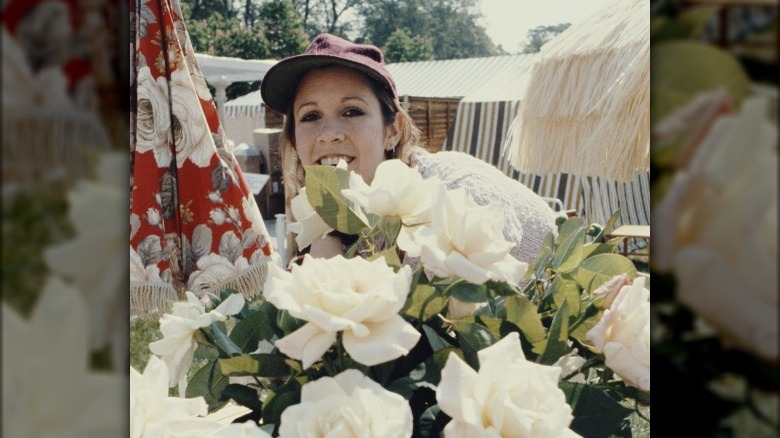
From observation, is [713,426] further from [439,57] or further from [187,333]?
[439,57]

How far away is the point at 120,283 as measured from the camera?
126 mm

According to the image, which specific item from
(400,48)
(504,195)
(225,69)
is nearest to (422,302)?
(504,195)

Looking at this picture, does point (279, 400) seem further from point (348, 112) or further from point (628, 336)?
point (348, 112)

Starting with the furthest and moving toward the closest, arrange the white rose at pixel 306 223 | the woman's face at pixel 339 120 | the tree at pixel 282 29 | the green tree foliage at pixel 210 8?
the green tree foliage at pixel 210 8 < the tree at pixel 282 29 < the woman's face at pixel 339 120 < the white rose at pixel 306 223

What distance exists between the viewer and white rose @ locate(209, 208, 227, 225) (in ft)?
7.19

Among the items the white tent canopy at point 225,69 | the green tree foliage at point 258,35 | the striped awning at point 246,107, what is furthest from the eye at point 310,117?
the green tree foliage at point 258,35

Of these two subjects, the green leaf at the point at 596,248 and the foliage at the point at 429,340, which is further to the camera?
the green leaf at the point at 596,248

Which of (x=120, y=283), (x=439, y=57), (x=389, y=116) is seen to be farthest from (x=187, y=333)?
(x=439, y=57)

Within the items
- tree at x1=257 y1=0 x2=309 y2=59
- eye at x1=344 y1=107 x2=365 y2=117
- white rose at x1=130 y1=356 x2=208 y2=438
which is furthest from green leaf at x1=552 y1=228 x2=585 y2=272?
tree at x1=257 y1=0 x2=309 y2=59

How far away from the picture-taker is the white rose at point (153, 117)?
2094mm

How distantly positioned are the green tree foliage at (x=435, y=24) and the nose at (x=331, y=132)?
23.1 meters

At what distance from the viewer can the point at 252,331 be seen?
59cm

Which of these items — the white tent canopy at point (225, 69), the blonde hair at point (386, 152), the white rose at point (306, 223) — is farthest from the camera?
the white tent canopy at point (225, 69)

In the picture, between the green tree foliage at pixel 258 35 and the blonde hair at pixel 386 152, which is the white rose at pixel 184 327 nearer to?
the blonde hair at pixel 386 152
